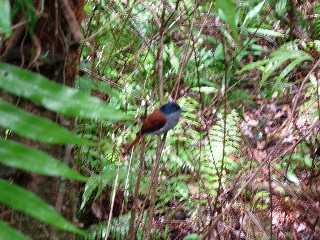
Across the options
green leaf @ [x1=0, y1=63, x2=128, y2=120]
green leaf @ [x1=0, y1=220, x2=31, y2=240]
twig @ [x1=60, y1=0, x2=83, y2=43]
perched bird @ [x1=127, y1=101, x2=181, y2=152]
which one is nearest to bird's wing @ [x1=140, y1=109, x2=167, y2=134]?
perched bird @ [x1=127, y1=101, x2=181, y2=152]

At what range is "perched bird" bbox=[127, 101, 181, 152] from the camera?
227cm

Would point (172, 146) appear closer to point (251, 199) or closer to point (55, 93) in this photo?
point (251, 199)

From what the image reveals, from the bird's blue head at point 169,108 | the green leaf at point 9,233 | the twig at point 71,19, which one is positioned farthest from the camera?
the bird's blue head at point 169,108

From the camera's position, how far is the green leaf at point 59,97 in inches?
31.8

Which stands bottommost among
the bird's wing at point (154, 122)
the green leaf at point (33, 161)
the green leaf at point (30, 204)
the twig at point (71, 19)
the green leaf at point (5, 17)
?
the green leaf at point (30, 204)

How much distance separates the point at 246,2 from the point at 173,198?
137 cm

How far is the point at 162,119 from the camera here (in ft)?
7.45

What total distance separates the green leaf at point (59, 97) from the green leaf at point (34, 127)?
0.04 metres

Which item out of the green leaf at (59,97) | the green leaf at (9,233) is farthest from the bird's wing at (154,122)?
the green leaf at (9,233)

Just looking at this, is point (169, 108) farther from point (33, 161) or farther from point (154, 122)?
point (33, 161)

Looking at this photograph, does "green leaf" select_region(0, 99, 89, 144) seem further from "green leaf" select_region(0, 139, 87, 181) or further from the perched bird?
the perched bird

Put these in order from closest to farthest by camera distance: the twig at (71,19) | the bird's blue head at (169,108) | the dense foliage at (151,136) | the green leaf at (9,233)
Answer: the green leaf at (9,233), the dense foliage at (151,136), the twig at (71,19), the bird's blue head at (169,108)

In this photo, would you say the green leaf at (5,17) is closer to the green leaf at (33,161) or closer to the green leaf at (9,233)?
the green leaf at (33,161)

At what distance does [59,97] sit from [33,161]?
0.38 ft
